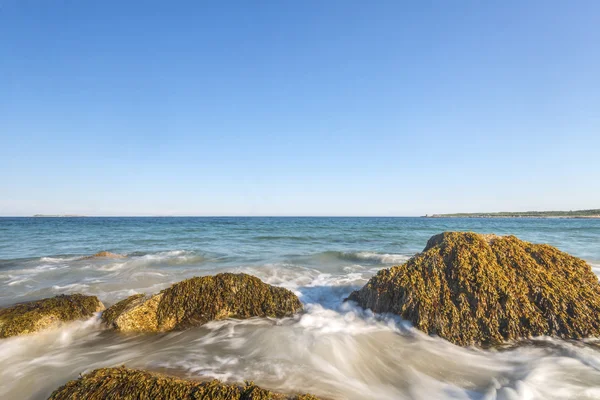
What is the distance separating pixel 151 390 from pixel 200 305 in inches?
119

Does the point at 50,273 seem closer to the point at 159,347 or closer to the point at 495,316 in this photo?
the point at 159,347

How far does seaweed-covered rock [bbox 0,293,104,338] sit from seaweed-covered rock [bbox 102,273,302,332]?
1.68 ft

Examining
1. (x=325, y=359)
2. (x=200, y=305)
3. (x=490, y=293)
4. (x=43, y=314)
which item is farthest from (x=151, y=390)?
(x=490, y=293)

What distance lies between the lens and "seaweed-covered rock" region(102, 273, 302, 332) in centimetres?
534

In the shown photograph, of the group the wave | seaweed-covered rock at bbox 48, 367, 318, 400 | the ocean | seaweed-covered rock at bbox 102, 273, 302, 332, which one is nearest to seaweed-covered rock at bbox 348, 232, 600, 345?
the ocean

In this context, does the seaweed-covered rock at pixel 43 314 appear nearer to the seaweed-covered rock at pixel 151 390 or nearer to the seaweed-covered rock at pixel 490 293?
the seaweed-covered rock at pixel 151 390

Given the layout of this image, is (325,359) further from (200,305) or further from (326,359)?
(200,305)

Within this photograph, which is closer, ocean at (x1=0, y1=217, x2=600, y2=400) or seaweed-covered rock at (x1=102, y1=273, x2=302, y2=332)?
ocean at (x1=0, y1=217, x2=600, y2=400)

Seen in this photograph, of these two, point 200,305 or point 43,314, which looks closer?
point 43,314

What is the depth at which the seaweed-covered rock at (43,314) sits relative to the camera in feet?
16.5

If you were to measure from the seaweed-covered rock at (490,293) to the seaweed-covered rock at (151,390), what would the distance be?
3013 millimetres

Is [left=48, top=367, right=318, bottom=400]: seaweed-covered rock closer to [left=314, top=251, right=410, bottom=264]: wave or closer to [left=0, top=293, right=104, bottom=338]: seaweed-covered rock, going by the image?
[left=0, top=293, right=104, bottom=338]: seaweed-covered rock

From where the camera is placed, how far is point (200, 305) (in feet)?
19.0

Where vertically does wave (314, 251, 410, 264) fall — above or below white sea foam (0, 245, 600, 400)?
below
